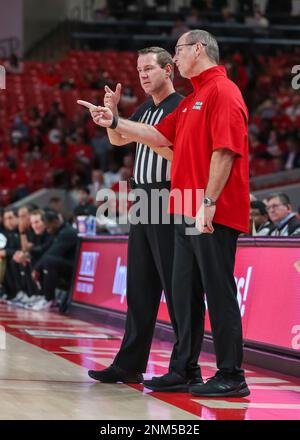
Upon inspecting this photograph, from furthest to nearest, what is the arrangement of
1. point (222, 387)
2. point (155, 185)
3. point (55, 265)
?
1. point (55, 265)
2. point (155, 185)
3. point (222, 387)

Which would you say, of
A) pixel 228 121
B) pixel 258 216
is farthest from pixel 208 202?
pixel 258 216

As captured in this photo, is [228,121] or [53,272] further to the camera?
[53,272]

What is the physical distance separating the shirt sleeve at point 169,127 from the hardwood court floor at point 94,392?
1.54 meters

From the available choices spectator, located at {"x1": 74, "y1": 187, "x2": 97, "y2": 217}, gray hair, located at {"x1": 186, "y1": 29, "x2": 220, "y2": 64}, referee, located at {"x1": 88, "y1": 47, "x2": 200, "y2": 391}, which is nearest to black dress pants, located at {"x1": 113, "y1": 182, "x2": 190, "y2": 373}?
referee, located at {"x1": 88, "y1": 47, "x2": 200, "y2": 391}

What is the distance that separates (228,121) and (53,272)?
7484mm

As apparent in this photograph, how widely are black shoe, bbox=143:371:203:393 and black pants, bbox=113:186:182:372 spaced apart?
29 centimetres

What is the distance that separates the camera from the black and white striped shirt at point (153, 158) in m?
5.71

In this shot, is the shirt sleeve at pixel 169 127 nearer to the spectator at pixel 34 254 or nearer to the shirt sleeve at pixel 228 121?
the shirt sleeve at pixel 228 121

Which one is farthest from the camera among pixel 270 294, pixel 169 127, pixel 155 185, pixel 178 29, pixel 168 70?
pixel 178 29

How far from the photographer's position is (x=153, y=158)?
18.9 ft

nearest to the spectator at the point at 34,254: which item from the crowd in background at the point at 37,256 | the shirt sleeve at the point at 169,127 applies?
the crowd in background at the point at 37,256

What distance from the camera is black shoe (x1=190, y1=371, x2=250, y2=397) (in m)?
5.13

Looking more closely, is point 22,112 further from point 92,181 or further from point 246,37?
point 246,37

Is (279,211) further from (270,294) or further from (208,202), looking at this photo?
(208,202)
